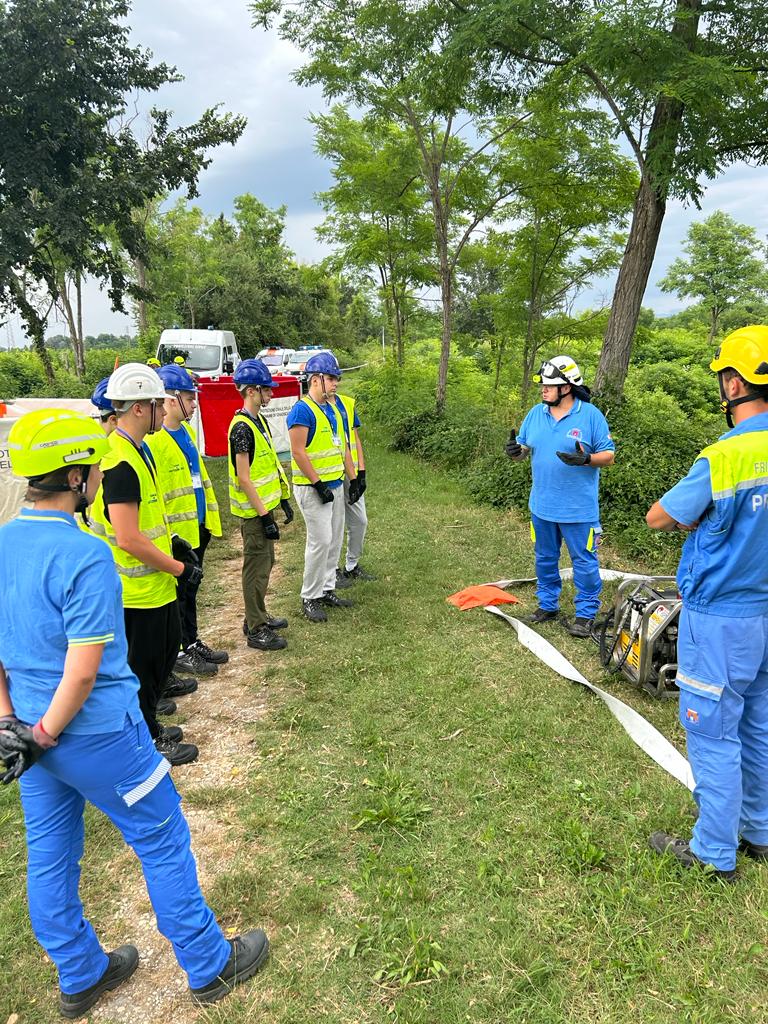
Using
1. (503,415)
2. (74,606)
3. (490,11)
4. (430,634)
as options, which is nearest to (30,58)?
(490,11)

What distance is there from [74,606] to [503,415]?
1064 centimetres

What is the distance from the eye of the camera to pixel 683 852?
8.20 feet

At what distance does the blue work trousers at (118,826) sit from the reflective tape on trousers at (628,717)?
2313 mm

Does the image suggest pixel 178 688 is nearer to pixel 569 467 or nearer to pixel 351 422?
pixel 351 422

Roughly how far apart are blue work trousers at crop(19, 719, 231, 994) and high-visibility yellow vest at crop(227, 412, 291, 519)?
2738 mm

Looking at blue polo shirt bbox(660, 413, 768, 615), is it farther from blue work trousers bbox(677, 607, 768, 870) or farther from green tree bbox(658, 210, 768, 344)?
green tree bbox(658, 210, 768, 344)

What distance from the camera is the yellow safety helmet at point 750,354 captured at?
222 cm

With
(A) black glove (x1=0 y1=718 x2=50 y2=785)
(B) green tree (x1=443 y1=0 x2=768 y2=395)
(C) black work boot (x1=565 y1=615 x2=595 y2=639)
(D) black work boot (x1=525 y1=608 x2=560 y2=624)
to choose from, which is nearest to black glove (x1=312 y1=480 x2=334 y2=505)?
(D) black work boot (x1=525 y1=608 x2=560 y2=624)

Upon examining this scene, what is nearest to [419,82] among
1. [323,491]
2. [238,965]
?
[323,491]

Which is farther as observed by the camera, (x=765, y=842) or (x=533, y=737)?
(x=533, y=737)

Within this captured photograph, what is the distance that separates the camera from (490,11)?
6379mm

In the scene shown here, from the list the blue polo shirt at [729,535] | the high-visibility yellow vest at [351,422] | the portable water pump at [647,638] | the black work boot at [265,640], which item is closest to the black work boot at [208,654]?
the black work boot at [265,640]

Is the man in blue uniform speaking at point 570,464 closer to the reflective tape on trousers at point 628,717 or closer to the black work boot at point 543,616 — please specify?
the black work boot at point 543,616

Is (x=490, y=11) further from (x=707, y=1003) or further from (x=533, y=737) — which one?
(x=707, y=1003)
